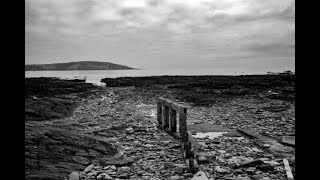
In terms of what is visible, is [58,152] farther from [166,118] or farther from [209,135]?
[209,135]

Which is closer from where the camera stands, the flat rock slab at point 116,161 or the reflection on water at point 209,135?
the flat rock slab at point 116,161

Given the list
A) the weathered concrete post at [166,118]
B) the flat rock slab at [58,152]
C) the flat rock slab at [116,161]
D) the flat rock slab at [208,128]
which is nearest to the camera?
the flat rock slab at [58,152]

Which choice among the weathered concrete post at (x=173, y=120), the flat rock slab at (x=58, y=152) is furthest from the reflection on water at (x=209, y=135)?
the flat rock slab at (x=58, y=152)

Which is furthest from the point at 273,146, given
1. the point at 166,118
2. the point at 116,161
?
the point at 116,161

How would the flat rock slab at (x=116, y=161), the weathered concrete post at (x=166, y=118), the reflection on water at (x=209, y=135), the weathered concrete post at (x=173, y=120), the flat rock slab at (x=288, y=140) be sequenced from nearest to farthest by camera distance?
1. the flat rock slab at (x=116, y=161)
2. the flat rock slab at (x=288, y=140)
3. the weathered concrete post at (x=173, y=120)
4. the reflection on water at (x=209, y=135)
5. the weathered concrete post at (x=166, y=118)

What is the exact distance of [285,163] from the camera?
21.6 ft

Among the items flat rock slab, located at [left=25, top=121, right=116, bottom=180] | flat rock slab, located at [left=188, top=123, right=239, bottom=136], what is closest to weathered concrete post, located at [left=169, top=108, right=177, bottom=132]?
flat rock slab, located at [left=188, top=123, right=239, bottom=136]

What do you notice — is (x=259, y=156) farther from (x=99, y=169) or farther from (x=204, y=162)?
(x=99, y=169)

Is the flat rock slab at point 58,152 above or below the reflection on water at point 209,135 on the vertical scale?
above

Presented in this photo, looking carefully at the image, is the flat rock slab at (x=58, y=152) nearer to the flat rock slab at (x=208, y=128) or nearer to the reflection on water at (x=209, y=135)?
the reflection on water at (x=209, y=135)

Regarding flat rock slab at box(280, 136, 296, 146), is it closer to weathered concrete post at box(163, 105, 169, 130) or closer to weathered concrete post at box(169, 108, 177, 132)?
weathered concrete post at box(169, 108, 177, 132)

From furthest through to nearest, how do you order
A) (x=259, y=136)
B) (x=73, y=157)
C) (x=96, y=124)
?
(x=96, y=124) < (x=259, y=136) < (x=73, y=157)
